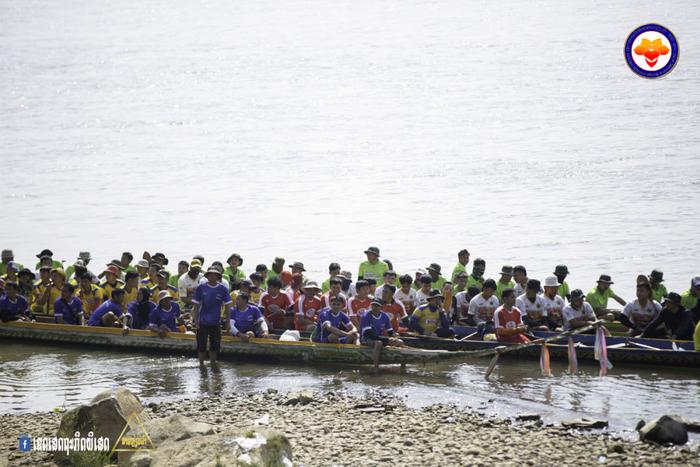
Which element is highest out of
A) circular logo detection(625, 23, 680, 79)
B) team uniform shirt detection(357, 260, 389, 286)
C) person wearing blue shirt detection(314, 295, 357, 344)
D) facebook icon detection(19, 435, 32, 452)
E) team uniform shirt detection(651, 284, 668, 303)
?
circular logo detection(625, 23, 680, 79)

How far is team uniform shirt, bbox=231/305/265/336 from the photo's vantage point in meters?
17.4

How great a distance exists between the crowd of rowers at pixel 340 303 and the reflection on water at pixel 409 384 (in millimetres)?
Answer: 671

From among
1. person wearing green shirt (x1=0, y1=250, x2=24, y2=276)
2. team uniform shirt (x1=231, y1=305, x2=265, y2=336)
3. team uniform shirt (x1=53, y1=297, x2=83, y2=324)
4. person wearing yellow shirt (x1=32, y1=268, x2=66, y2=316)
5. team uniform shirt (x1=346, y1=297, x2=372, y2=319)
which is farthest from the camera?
person wearing green shirt (x1=0, y1=250, x2=24, y2=276)

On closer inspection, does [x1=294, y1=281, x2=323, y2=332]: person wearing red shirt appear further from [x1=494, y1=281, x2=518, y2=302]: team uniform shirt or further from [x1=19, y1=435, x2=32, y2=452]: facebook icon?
[x1=19, y1=435, x2=32, y2=452]: facebook icon

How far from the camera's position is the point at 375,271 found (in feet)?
66.0

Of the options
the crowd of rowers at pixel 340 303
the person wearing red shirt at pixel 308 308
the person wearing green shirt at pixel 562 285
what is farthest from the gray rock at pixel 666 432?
the person wearing red shirt at pixel 308 308

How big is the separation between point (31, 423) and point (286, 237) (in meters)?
25.2

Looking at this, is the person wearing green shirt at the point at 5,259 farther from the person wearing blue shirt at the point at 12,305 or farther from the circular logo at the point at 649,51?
the circular logo at the point at 649,51

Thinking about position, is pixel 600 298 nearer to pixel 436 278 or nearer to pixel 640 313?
pixel 640 313

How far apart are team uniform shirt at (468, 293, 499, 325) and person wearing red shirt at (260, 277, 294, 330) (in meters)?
3.62

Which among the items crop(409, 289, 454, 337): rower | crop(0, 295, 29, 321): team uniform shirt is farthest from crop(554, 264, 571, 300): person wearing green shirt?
crop(0, 295, 29, 321): team uniform shirt

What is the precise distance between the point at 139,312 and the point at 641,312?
952cm

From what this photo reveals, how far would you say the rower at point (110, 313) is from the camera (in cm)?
1859

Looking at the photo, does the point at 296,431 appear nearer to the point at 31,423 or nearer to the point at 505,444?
the point at 505,444
